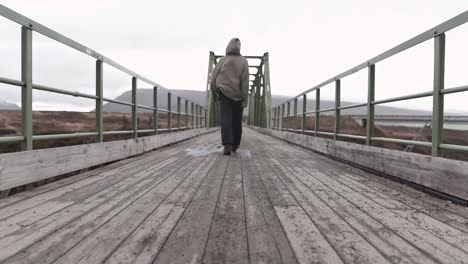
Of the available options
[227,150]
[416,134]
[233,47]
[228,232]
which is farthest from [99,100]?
[416,134]

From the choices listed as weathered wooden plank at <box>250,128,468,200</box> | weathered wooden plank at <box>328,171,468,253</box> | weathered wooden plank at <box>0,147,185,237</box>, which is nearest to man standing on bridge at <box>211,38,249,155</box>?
weathered wooden plank at <box>250,128,468,200</box>

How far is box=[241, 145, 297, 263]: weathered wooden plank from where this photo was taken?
1.39 metres

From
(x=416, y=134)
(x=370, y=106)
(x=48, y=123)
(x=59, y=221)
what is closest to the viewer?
(x=59, y=221)

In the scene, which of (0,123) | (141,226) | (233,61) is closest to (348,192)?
(141,226)

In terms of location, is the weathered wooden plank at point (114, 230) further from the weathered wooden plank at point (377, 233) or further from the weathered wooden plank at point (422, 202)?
the weathered wooden plank at point (422, 202)

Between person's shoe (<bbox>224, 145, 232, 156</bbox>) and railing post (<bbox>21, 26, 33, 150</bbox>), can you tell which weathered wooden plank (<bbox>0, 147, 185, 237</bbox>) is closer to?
railing post (<bbox>21, 26, 33, 150</bbox>)

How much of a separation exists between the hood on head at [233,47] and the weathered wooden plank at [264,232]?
10.7 ft

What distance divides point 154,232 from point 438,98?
224cm

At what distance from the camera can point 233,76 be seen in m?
5.36

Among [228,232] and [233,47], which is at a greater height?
[233,47]

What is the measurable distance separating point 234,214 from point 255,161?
2.57 m

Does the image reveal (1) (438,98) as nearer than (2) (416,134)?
Yes

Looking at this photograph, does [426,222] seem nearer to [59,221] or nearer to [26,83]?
[59,221]

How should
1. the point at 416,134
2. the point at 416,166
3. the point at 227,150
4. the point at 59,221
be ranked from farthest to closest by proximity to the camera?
the point at 416,134
the point at 227,150
the point at 416,166
the point at 59,221
